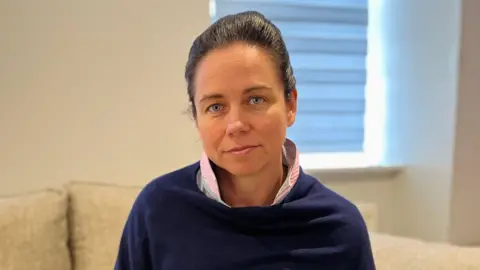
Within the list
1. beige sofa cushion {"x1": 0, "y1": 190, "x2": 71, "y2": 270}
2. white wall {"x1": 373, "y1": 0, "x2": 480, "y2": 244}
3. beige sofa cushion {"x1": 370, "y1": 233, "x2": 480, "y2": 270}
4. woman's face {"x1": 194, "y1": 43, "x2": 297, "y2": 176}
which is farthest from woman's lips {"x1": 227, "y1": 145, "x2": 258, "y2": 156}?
white wall {"x1": 373, "y1": 0, "x2": 480, "y2": 244}

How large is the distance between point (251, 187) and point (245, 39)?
0.30m

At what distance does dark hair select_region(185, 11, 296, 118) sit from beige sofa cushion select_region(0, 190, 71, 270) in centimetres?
74

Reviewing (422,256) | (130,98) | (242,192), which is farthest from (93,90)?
(422,256)

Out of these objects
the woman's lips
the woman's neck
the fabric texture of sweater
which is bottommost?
the fabric texture of sweater

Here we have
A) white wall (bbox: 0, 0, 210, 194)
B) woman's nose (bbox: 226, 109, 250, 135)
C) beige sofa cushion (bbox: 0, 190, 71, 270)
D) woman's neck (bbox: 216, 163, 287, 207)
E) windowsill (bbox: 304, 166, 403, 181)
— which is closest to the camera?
woman's nose (bbox: 226, 109, 250, 135)

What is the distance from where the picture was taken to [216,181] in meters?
1.12

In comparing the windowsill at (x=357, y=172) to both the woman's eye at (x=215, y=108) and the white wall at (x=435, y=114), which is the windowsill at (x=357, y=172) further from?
the woman's eye at (x=215, y=108)

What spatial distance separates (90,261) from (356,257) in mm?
860

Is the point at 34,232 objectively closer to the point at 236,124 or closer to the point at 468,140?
the point at 236,124

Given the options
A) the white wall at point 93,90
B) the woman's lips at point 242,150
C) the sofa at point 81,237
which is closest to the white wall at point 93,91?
the white wall at point 93,90

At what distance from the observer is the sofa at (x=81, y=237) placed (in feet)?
4.68

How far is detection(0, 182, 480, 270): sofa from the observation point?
1.43 meters

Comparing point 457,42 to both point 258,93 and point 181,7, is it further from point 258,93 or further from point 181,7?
point 258,93

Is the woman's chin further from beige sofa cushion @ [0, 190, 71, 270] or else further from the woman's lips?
beige sofa cushion @ [0, 190, 71, 270]
